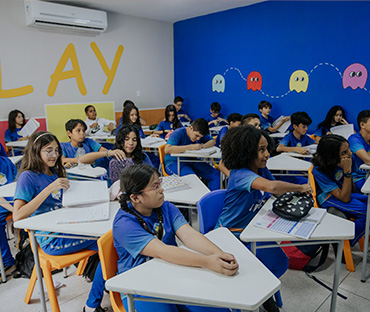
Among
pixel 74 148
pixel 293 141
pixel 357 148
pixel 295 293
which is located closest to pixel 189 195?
pixel 295 293

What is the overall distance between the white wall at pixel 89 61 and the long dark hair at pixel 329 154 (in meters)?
5.05

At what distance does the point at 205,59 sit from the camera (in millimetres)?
6836

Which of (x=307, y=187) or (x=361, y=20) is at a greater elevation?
(x=361, y=20)

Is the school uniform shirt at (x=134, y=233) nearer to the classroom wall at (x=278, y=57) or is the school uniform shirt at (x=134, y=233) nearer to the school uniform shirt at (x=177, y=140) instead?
the school uniform shirt at (x=177, y=140)

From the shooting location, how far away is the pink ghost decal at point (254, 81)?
231 inches

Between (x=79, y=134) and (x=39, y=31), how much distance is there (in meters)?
3.38

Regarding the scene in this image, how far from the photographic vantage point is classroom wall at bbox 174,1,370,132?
468cm

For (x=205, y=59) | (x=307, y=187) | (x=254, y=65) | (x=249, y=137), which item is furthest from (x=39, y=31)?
(x=307, y=187)

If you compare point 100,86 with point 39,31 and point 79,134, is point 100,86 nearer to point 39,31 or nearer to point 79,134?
point 39,31

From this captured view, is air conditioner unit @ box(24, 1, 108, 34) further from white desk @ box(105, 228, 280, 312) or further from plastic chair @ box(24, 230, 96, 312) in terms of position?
white desk @ box(105, 228, 280, 312)

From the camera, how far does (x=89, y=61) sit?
20.2 feet

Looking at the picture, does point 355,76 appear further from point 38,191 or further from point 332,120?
point 38,191

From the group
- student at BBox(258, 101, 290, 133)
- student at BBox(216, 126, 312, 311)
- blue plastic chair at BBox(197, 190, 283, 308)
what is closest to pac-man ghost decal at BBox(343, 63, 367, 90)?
student at BBox(258, 101, 290, 133)

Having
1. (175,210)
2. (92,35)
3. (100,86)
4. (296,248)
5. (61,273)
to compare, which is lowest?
(61,273)
